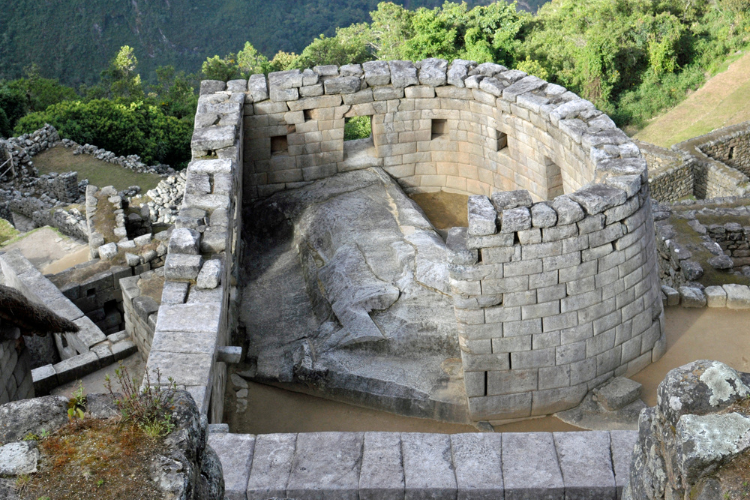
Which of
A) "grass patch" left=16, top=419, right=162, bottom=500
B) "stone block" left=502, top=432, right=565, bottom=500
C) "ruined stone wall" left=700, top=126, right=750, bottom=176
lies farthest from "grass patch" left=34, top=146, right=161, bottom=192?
"grass patch" left=16, top=419, right=162, bottom=500

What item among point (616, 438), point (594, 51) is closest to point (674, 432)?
point (616, 438)

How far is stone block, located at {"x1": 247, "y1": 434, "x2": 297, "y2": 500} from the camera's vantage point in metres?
5.77

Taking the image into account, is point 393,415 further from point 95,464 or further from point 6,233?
point 6,233

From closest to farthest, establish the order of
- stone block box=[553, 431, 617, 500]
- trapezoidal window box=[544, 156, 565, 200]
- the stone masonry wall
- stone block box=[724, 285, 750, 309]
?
stone block box=[553, 431, 617, 500] < stone block box=[724, 285, 750, 309] < trapezoidal window box=[544, 156, 565, 200] < the stone masonry wall

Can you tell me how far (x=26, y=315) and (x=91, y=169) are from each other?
1817 cm

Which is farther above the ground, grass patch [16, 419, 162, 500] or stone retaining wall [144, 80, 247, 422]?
grass patch [16, 419, 162, 500]

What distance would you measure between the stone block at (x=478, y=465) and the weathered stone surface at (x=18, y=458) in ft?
10.6

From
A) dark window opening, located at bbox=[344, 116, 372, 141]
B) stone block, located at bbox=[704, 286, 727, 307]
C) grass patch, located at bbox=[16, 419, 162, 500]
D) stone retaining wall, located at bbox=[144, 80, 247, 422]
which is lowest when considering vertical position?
dark window opening, located at bbox=[344, 116, 372, 141]

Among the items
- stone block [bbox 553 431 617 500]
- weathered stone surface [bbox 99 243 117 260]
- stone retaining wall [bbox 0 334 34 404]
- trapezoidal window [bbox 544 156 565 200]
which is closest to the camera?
stone block [bbox 553 431 617 500]

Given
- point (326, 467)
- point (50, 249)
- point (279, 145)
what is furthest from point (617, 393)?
point (50, 249)

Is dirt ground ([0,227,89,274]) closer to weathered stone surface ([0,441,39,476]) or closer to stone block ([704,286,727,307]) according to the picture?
stone block ([704,286,727,307])

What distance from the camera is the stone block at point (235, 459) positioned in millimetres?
5754

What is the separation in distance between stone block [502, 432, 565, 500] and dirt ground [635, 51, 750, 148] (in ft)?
81.6

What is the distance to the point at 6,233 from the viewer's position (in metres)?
18.8
